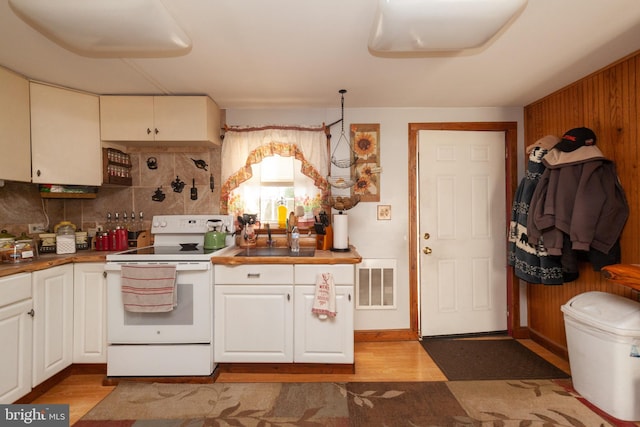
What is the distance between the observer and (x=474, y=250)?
10.2 ft

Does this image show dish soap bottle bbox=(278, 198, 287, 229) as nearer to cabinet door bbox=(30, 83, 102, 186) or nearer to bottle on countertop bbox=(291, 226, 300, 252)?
bottle on countertop bbox=(291, 226, 300, 252)

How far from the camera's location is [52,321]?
85.9 inches

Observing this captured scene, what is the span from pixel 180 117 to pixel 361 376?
2570 millimetres

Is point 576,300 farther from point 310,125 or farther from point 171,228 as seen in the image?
point 171,228

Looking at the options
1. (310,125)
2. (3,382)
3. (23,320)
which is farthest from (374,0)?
(3,382)

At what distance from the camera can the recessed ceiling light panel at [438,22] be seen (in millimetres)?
1377

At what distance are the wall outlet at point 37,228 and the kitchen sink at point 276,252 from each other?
1723 millimetres

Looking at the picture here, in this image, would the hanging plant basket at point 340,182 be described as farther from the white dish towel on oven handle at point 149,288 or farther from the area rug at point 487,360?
the area rug at point 487,360

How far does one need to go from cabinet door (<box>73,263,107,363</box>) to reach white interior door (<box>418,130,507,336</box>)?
108 inches

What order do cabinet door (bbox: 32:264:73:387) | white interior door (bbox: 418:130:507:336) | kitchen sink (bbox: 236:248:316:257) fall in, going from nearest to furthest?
1. cabinet door (bbox: 32:264:73:387)
2. kitchen sink (bbox: 236:248:316:257)
3. white interior door (bbox: 418:130:507:336)

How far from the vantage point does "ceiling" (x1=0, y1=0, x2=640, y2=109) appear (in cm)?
162

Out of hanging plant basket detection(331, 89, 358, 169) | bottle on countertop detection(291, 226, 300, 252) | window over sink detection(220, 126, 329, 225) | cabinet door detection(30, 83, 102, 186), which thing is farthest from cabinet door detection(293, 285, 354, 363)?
cabinet door detection(30, 83, 102, 186)

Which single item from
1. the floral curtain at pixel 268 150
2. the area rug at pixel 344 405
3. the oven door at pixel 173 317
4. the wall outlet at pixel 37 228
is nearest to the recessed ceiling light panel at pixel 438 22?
the floral curtain at pixel 268 150

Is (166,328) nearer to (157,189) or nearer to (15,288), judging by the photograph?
(15,288)
